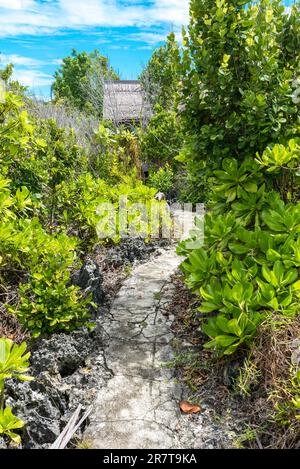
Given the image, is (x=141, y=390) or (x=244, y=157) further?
(x=244, y=157)

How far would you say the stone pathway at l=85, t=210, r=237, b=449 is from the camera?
237cm

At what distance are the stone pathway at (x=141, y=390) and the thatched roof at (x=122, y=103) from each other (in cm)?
1216

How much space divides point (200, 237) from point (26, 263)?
1.55 metres

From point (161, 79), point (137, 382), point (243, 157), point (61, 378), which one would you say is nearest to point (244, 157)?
point (243, 157)

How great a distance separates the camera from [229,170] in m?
3.33

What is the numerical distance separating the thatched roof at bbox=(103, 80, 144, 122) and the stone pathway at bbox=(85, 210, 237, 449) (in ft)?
39.9

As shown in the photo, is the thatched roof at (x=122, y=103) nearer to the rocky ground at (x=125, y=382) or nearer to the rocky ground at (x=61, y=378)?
the rocky ground at (x=125, y=382)

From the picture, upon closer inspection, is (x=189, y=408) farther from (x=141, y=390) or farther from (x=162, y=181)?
(x=162, y=181)

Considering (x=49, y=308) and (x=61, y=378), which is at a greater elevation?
(x=49, y=308)

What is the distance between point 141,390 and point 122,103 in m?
16.0

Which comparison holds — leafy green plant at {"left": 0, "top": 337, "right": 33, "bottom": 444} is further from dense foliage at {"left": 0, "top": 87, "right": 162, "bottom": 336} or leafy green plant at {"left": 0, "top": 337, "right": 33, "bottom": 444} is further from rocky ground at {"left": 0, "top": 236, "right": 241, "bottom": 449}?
dense foliage at {"left": 0, "top": 87, "right": 162, "bottom": 336}

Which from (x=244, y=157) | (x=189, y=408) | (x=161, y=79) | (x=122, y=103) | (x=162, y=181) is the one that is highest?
(x=161, y=79)

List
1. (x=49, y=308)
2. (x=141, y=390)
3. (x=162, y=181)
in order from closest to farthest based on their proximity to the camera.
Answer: (x=141, y=390) → (x=49, y=308) → (x=162, y=181)

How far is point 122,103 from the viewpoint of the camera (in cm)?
1727
